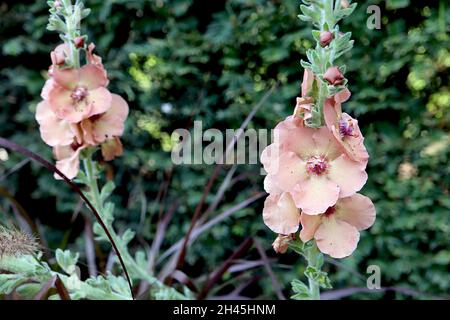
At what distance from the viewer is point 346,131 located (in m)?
0.84

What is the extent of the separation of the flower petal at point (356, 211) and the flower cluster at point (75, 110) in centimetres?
53

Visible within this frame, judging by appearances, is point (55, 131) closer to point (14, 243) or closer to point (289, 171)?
point (14, 243)

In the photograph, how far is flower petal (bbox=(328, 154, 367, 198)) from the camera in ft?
2.73

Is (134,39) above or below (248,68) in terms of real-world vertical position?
above

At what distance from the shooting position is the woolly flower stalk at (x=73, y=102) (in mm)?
1105

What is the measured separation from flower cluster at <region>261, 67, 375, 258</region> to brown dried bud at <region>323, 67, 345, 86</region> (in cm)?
3

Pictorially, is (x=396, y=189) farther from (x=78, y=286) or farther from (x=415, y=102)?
(x=78, y=286)

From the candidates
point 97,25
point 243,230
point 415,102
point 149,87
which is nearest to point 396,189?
point 415,102

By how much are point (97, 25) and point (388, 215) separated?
4.35ft

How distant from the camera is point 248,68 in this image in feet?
6.82

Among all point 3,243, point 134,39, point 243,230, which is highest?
point 134,39

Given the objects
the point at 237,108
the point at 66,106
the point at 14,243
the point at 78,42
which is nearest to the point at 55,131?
the point at 66,106

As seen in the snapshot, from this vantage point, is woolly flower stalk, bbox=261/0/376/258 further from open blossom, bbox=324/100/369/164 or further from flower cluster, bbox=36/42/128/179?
flower cluster, bbox=36/42/128/179

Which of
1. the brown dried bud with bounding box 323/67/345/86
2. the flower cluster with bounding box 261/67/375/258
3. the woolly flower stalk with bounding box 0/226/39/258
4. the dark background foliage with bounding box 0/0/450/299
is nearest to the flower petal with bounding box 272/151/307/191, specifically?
the flower cluster with bounding box 261/67/375/258
